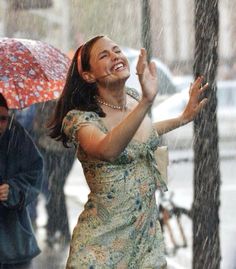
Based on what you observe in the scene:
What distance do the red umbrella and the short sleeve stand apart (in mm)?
1226

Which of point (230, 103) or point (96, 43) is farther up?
point (96, 43)

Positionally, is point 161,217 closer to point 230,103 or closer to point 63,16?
point 230,103

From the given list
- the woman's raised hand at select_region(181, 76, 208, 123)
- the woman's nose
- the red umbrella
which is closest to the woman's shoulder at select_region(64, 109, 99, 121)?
the woman's nose

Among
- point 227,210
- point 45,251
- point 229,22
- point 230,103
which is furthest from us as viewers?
point 229,22

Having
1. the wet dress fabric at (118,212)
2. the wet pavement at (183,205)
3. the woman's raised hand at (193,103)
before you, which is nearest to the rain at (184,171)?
the wet pavement at (183,205)

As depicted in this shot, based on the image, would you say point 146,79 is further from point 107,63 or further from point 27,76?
point 27,76

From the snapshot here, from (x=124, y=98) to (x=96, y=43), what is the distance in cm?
27

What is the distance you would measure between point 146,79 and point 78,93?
20.5 inches

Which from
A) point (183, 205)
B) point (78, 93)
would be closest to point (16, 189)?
point (78, 93)

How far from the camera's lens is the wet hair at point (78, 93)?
4645mm

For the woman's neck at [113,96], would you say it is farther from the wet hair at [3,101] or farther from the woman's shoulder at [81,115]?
the wet hair at [3,101]

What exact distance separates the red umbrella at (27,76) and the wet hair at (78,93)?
1.08 meters

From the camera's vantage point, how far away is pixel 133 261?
4539mm

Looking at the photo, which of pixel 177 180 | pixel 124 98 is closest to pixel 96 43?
pixel 124 98
